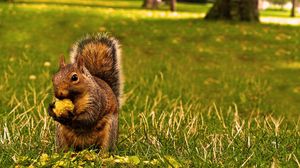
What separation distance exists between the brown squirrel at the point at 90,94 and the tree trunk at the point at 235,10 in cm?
1740

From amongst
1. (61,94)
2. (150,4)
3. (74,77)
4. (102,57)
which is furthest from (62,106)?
(150,4)

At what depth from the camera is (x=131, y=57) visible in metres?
12.9

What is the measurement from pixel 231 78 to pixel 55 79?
7218mm

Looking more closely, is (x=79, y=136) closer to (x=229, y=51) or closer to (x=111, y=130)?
(x=111, y=130)

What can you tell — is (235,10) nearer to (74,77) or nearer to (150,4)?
(150,4)

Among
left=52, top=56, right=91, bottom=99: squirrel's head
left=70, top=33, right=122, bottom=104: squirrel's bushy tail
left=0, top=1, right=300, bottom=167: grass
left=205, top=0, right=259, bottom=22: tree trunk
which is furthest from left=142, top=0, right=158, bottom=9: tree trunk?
left=52, top=56, right=91, bottom=99: squirrel's head

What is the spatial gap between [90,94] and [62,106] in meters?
0.21

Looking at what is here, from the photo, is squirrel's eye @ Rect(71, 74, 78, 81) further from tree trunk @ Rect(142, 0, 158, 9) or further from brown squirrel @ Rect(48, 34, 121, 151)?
tree trunk @ Rect(142, 0, 158, 9)

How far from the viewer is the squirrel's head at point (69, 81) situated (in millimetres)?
3834

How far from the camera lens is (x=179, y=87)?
31.7 feet

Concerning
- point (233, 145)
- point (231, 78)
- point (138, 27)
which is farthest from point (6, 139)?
point (138, 27)

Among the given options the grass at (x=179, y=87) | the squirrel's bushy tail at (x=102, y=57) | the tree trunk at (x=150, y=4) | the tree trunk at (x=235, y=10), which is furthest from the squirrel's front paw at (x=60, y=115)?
the tree trunk at (x=150, y=4)

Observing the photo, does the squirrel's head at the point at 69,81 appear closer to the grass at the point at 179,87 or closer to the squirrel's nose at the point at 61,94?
the squirrel's nose at the point at 61,94

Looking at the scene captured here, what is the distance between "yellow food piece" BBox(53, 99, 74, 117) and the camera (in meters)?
3.85
